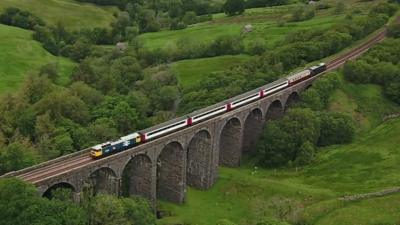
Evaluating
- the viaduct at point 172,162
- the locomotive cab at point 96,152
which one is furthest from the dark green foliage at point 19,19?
the locomotive cab at point 96,152

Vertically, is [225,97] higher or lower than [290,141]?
higher

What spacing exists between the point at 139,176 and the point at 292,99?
46.1 meters

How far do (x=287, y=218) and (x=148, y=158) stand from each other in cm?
2298

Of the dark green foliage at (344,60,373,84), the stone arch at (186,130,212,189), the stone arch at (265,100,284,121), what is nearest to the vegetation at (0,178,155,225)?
the stone arch at (186,130,212,189)

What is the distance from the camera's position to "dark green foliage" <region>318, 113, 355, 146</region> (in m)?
109

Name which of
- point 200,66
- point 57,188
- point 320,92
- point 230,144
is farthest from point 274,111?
point 57,188

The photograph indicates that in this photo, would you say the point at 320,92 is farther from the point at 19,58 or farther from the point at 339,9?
the point at 19,58

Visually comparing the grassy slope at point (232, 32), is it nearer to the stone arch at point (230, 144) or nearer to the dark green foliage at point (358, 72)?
the dark green foliage at point (358, 72)

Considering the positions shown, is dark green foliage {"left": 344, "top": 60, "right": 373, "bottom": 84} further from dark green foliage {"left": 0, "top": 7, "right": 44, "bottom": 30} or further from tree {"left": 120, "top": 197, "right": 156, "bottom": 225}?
dark green foliage {"left": 0, "top": 7, "right": 44, "bottom": 30}

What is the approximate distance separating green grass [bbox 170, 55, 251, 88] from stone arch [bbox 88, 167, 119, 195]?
238ft

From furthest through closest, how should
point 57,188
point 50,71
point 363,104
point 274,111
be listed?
1. point 50,71
2. point 363,104
3. point 274,111
4. point 57,188

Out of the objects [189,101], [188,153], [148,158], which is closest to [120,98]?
[189,101]

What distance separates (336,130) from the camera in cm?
10919

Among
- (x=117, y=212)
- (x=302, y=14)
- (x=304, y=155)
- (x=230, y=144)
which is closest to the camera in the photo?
(x=117, y=212)
